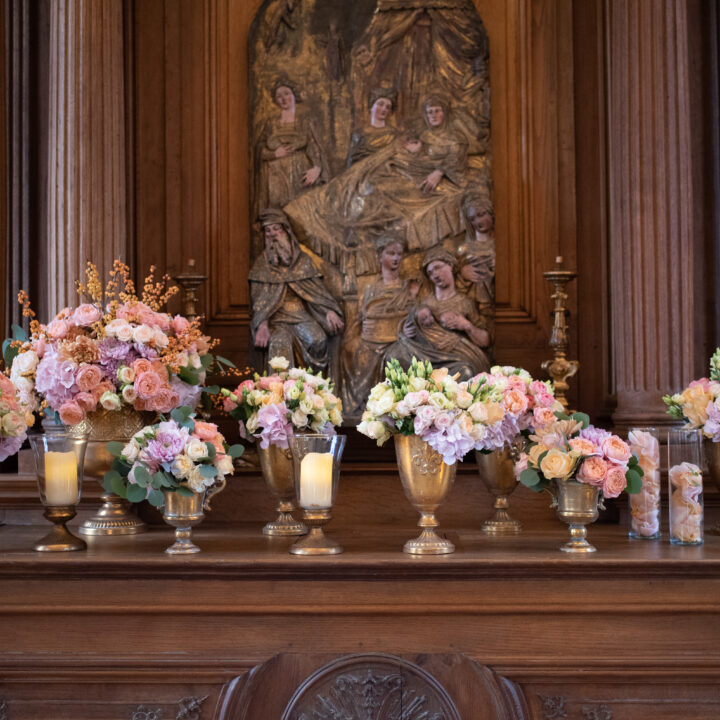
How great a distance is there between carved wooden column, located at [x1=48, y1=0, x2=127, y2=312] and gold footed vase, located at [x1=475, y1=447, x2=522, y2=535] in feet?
6.03

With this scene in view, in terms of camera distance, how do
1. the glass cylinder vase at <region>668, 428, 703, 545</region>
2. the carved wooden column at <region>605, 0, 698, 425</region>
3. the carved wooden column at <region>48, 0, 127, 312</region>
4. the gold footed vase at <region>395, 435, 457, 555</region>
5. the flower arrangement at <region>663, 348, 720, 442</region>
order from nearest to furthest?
1. the gold footed vase at <region>395, 435, 457, 555</region>
2. the glass cylinder vase at <region>668, 428, 703, 545</region>
3. the flower arrangement at <region>663, 348, 720, 442</region>
4. the carved wooden column at <region>605, 0, 698, 425</region>
5. the carved wooden column at <region>48, 0, 127, 312</region>

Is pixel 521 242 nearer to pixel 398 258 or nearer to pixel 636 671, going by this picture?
pixel 398 258

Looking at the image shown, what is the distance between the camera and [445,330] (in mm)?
A: 4625

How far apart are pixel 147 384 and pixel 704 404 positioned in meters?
1.92

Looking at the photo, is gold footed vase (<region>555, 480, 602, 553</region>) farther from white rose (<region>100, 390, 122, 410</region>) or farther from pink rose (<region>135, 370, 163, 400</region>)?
white rose (<region>100, 390, 122, 410</region>)

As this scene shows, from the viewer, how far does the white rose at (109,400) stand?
11.8 ft

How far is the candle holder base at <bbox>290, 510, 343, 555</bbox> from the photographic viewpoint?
3.08 meters

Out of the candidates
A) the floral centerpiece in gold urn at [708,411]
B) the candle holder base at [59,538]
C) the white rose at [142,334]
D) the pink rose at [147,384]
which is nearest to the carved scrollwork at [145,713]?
the candle holder base at [59,538]

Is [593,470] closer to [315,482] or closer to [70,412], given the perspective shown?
[315,482]

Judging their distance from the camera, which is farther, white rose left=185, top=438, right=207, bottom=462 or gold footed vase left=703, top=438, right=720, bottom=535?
gold footed vase left=703, top=438, right=720, bottom=535

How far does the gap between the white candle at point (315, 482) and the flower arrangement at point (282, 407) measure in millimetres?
409

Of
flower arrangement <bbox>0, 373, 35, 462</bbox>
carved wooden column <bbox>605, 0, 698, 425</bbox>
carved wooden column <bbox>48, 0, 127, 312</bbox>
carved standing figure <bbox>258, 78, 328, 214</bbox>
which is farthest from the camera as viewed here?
carved standing figure <bbox>258, 78, 328, 214</bbox>

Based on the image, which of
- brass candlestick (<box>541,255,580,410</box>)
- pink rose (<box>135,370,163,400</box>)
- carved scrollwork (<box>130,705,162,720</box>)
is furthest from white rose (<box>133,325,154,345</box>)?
brass candlestick (<box>541,255,580,410</box>)

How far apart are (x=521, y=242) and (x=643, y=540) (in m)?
1.82
